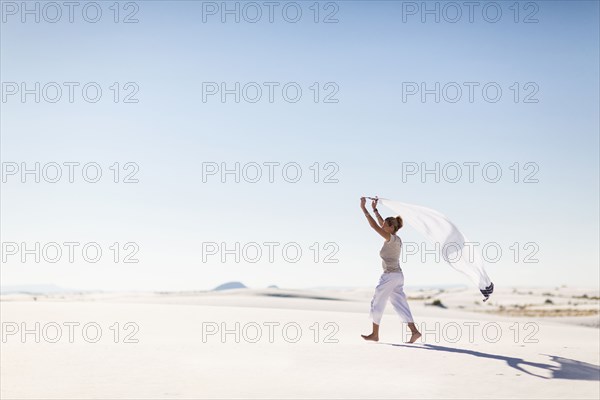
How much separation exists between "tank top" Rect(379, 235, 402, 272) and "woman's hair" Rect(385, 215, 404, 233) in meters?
0.16

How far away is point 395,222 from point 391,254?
0.50 metres

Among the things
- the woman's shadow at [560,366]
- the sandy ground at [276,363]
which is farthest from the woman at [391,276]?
the woman's shadow at [560,366]

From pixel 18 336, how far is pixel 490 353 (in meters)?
8.11

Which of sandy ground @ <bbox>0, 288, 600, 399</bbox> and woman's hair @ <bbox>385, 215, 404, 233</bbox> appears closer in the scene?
sandy ground @ <bbox>0, 288, 600, 399</bbox>

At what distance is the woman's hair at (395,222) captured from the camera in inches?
456

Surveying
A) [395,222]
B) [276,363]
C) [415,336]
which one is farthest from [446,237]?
[276,363]

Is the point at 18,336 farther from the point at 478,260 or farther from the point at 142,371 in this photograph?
the point at 478,260

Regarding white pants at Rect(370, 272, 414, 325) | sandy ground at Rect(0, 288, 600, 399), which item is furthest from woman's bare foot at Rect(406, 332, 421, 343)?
white pants at Rect(370, 272, 414, 325)

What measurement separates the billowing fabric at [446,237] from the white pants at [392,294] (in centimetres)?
83

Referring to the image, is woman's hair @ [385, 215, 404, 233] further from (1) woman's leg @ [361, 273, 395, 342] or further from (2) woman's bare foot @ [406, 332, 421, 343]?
(2) woman's bare foot @ [406, 332, 421, 343]

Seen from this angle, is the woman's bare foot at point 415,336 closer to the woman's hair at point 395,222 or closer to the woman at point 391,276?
the woman at point 391,276

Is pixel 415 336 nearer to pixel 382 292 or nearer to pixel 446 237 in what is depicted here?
pixel 382 292

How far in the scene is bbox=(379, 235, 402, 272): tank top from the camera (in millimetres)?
11484

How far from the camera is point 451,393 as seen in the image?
8.09 m
